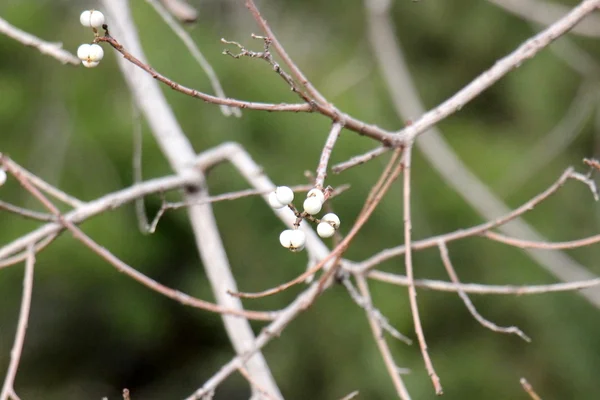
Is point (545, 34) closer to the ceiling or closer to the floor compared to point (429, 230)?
closer to the floor

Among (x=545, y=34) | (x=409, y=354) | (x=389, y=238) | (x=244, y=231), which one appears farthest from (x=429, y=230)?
(x=545, y=34)

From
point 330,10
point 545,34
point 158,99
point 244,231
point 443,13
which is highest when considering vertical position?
point 330,10

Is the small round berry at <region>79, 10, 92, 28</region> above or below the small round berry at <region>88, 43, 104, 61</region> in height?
above

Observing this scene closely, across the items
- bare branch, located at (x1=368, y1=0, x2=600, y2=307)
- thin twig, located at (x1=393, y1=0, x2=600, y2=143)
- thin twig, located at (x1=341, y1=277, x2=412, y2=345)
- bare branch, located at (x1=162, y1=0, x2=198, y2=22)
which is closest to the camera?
thin twig, located at (x1=393, y1=0, x2=600, y2=143)

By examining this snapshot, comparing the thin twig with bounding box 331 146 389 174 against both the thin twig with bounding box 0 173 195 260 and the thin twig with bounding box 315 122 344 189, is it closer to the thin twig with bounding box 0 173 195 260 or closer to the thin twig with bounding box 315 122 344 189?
the thin twig with bounding box 315 122 344 189

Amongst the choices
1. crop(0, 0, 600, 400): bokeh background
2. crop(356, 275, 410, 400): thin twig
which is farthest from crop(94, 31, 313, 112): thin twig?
crop(0, 0, 600, 400): bokeh background

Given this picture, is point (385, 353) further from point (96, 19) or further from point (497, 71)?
point (96, 19)

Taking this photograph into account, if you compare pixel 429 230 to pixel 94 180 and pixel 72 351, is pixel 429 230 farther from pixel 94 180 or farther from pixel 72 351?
pixel 72 351

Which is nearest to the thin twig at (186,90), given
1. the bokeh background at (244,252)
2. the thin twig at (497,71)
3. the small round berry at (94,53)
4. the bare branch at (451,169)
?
the small round berry at (94,53)

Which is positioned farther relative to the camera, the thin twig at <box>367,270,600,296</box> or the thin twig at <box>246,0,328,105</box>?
the thin twig at <box>367,270,600,296</box>
